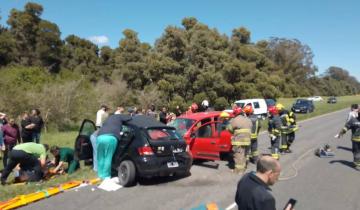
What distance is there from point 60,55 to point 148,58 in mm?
15155

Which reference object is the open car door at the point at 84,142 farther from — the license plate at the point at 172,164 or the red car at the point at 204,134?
the red car at the point at 204,134

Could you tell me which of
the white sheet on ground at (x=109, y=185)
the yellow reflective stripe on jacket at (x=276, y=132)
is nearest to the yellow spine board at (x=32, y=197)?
the white sheet on ground at (x=109, y=185)

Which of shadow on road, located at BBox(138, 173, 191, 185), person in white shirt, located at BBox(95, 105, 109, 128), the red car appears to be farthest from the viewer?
person in white shirt, located at BBox(95, 105, 109, 128)

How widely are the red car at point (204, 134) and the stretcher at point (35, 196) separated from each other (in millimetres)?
3368

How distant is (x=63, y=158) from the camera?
1120 cm

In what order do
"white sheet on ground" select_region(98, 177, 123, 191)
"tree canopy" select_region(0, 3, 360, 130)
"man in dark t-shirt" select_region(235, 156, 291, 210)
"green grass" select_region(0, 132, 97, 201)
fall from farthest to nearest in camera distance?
"tree canopy" select_region(0, 3, 360, 130)
"white sheet on ground" select_region(98, 177, 123, 191)
"green grass" select_region(0, 132, 97, 201)
"man in dark t-shirt" select_region(235, 156, 291, 210)

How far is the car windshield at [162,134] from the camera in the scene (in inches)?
384

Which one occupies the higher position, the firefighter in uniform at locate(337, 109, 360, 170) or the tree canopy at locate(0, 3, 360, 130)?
the tree canopy at locate(0, 3, 360, 130)

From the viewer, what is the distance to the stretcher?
796 centimetres

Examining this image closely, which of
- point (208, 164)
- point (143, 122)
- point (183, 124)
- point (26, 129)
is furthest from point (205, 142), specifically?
point (26, 129)

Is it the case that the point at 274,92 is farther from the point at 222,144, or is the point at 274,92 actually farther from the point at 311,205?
the point at 311,205

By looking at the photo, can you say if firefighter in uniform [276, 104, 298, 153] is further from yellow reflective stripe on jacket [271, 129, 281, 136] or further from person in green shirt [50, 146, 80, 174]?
person in green shirt [50, 146, 80, 174]

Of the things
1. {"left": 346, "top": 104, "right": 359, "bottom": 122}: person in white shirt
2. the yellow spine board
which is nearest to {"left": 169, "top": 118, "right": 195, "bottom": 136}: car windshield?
the yellow spine board

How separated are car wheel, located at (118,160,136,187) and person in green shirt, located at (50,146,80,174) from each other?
2077mm
